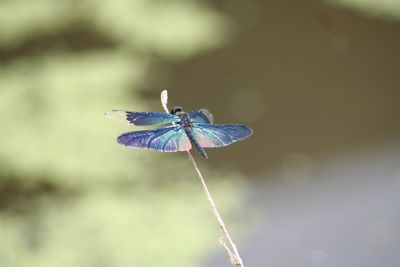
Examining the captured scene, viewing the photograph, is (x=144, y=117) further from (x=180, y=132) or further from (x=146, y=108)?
(x=146, y=108)

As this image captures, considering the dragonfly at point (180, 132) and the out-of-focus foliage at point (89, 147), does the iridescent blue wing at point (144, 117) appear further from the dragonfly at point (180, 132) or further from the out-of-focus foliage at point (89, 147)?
the out-of-focus foliage at point (89, 147)

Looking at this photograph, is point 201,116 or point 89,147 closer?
point 201,116

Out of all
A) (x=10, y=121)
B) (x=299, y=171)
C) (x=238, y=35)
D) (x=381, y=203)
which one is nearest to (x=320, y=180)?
(x=299, y=171)

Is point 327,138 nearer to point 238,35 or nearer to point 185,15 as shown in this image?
point 238,35

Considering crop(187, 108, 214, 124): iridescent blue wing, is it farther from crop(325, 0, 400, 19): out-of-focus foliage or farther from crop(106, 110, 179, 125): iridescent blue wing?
crop(325, 0, 400, 19): out-of-focus foliage

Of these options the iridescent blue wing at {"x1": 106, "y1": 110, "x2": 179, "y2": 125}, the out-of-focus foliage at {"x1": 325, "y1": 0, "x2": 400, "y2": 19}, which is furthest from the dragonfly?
the out-of-focus foliage at {"x1": 325, "y1": 0, "x2": 400, "y2": 19}

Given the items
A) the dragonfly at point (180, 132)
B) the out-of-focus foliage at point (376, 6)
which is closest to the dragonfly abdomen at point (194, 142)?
the dragonfly at point (180, 132)

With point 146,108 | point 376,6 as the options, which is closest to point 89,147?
point 146,108
